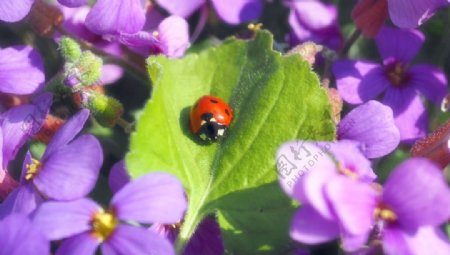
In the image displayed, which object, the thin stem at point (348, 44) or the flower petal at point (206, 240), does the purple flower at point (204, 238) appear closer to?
the flower petal at point (206, 240)

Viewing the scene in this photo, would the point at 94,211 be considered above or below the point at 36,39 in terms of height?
above

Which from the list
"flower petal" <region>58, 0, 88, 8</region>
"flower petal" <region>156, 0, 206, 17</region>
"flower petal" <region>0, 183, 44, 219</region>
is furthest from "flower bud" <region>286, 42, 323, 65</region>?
"flower petal" <region>0, 183, 44, 219</region>

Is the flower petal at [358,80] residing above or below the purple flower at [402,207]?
below

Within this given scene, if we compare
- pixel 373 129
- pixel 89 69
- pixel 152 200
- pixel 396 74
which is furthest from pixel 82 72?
pixel 396 74

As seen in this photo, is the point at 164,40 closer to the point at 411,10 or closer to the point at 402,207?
the point at 411,10

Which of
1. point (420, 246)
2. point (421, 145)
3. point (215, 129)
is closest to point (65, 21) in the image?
point (215, 129)

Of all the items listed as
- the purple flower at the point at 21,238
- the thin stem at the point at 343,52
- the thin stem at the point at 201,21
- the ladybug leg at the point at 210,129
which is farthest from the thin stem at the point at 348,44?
the purple flower at the point at 21,238

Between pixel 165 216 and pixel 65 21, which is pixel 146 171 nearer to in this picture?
pixel 165 216
